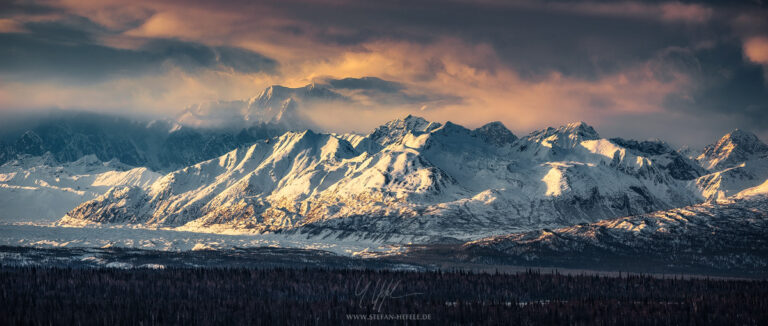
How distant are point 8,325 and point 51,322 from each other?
966cm

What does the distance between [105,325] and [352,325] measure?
197 ft

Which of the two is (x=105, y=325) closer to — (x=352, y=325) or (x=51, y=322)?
(x=51, y=322)

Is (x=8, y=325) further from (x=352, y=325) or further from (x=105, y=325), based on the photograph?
(x=352, y=325)

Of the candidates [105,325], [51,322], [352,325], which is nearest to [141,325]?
[105,325]

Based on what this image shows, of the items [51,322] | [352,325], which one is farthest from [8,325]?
[352,325]

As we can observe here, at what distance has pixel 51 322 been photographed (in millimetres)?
198500

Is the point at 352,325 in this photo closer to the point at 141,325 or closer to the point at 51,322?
the point at 141,325

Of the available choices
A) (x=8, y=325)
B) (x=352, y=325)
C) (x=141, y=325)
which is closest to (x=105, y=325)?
(x=141, y=325)

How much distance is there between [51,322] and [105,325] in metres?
14.1

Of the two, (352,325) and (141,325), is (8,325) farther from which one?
(352,325)

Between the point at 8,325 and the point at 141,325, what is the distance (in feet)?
103

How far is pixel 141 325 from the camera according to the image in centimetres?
19938

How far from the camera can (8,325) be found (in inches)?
7697

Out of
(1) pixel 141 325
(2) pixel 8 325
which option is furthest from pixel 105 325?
(2) pixel 8 325
